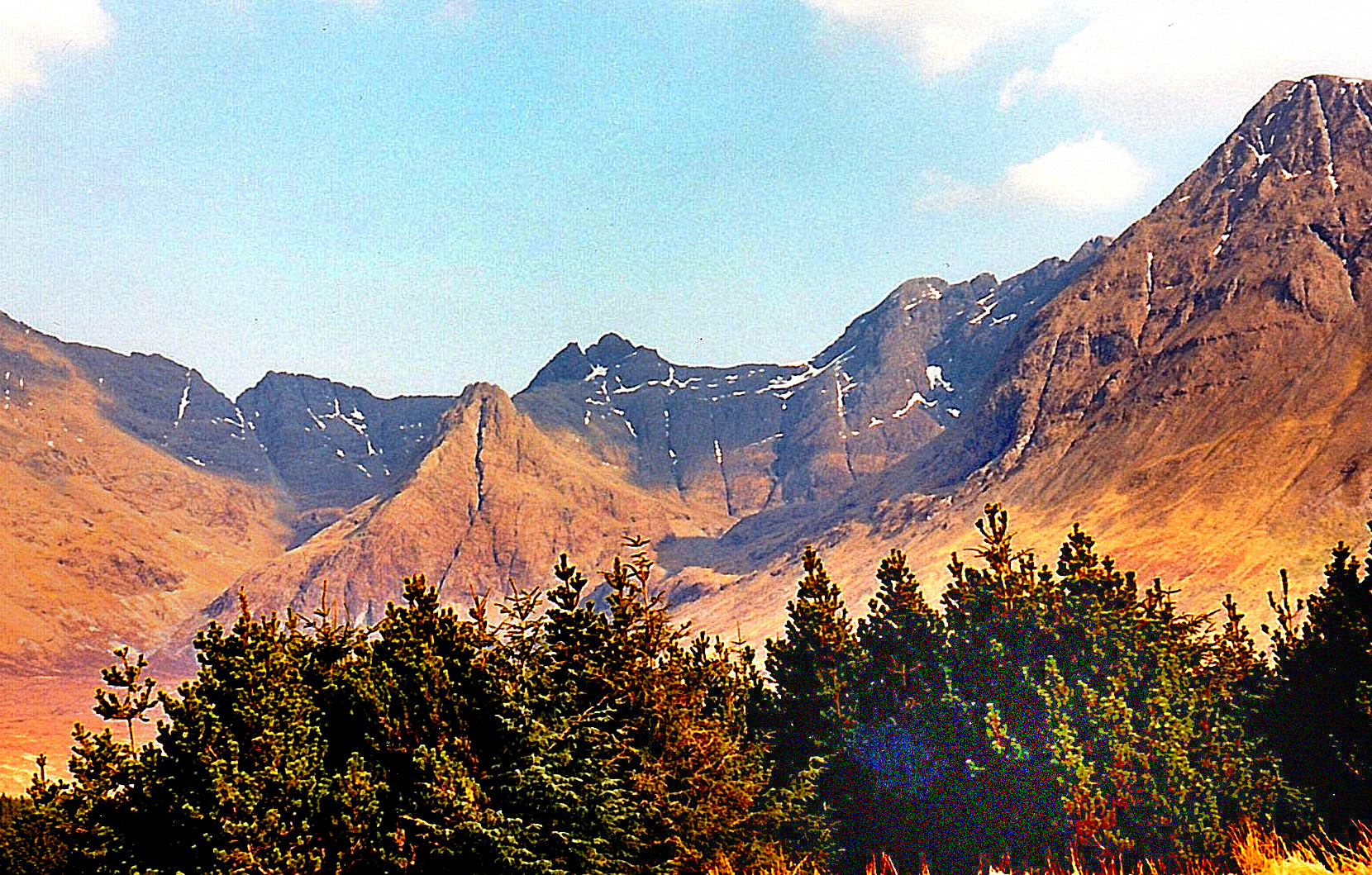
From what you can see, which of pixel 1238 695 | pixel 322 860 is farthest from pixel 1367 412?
pixel 322 860

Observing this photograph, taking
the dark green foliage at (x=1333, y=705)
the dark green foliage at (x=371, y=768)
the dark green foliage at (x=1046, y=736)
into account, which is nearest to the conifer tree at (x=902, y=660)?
the dark green foliage at (x=1046, y=736)

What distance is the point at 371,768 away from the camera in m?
19.6

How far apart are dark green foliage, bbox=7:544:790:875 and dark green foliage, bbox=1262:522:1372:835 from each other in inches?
932

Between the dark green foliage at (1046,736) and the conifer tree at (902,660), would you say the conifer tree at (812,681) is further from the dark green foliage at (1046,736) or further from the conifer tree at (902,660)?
the dark green foliage at (1046,736)

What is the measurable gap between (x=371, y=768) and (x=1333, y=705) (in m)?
34.1

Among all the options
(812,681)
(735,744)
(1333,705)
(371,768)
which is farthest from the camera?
(812,681)

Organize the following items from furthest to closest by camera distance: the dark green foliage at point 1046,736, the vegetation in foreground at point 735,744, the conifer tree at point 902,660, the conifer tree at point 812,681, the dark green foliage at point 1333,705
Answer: the conifer tree at point 812,681 → the conifer tree at point 902,660 → the dark green foliage at point 1333,705 → the dark green foliage at point 1046,736 → the vegetation in foreground at point 735,744

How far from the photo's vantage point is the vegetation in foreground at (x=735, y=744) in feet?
59.6

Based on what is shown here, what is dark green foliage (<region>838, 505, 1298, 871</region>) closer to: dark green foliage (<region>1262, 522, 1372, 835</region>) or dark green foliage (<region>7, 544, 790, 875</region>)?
dark green foliage (<region>1262, 522, 1372, 835</region>)

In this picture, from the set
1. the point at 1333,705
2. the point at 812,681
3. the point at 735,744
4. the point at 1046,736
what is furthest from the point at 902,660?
the point at 1333,705

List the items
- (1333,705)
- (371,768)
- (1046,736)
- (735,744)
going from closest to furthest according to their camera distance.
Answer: (371,768) < (735,744) < (1046,736) < (1333,705)

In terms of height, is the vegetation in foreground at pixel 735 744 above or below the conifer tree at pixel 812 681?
below

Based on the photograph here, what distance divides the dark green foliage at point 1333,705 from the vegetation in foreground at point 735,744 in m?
0.13

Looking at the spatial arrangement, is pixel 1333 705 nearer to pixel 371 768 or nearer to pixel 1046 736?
pixel 1046 736
